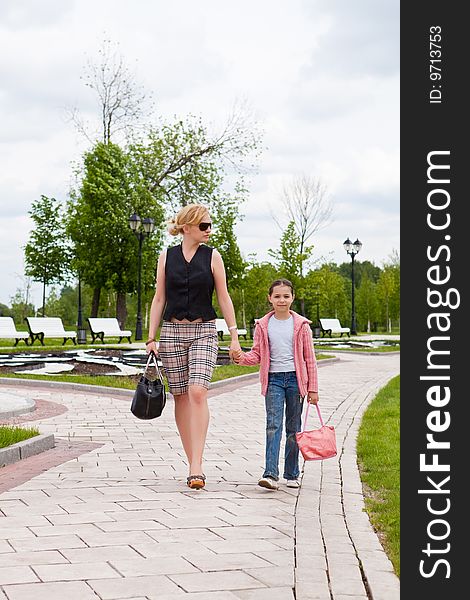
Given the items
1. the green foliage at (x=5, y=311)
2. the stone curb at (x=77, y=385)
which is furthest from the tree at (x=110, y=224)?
the stone curb at (x=77, y=385)

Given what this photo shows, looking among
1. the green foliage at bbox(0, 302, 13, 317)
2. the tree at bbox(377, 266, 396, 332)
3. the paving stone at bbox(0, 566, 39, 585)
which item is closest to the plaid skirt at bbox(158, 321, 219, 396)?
the paving stone at bbox(0, 566, 39, 585)

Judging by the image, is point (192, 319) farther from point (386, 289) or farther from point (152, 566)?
point (386, 289)

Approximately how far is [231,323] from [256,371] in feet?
39.0

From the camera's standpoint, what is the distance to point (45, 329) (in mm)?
27922

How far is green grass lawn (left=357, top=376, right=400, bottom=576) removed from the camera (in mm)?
5051

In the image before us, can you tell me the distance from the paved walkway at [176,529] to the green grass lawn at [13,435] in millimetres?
243

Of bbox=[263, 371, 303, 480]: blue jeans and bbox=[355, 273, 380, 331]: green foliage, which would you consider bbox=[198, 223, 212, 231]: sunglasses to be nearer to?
bbox=[263, 371, 303, 480]: blue jeans

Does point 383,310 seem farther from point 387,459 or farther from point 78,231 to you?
point 387,459

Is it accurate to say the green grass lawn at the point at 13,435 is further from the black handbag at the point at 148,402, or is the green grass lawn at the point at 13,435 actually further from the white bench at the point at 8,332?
the white bench at the point at 8,332

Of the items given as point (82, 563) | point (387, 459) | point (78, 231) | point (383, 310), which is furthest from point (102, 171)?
point (82, 563)

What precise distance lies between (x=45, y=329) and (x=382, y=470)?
22016mm

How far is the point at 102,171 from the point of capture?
40.6m

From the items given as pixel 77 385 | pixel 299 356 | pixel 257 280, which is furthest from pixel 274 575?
pixel 257 280

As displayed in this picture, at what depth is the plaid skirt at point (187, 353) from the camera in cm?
624
